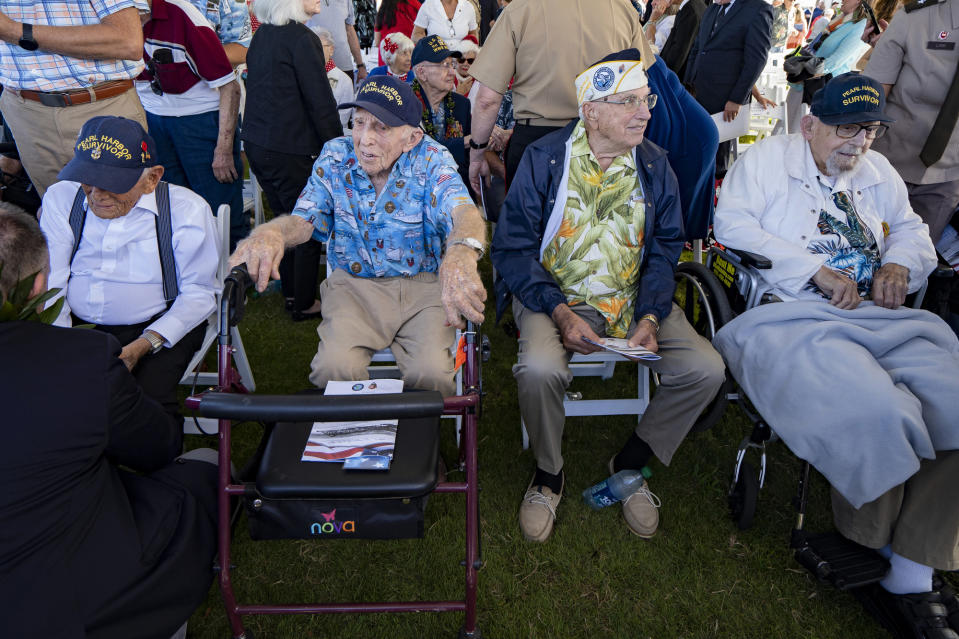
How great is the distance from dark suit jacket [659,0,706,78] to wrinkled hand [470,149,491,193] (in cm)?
299

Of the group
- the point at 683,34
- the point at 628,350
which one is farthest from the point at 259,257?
the point at 683,34

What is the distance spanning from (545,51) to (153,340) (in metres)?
2.30

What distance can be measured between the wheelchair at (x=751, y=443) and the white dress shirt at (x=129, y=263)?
2.19m

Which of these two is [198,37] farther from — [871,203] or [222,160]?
[871,203]

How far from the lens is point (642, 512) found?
8.08 feet

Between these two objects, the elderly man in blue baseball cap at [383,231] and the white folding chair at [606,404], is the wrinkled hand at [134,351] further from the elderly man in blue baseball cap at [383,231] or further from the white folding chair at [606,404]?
the white folding chair at [606,404]

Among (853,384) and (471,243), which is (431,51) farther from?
(853,384)

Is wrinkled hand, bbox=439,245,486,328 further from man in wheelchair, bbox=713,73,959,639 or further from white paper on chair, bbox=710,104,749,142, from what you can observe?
white paper on chair, bbox=710,104,749,142

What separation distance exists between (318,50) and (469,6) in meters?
2.60

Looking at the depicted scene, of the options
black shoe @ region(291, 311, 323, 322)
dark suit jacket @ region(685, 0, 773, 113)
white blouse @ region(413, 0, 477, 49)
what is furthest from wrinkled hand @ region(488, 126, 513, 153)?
dark suit jacket @ region(685, 0, 773, 113)

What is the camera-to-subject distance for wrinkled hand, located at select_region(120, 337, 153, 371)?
2281mm

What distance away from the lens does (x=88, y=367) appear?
4.65 feet

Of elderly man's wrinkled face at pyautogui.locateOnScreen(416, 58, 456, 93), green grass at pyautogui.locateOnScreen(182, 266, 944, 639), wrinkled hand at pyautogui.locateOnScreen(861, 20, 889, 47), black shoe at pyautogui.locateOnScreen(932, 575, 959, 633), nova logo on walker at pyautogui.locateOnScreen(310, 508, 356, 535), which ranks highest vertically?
wrinkled hand at pyautogui.locateOnScreen(861, 20, 889, 47)

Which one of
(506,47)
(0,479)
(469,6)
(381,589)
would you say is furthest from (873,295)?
(469,6)
